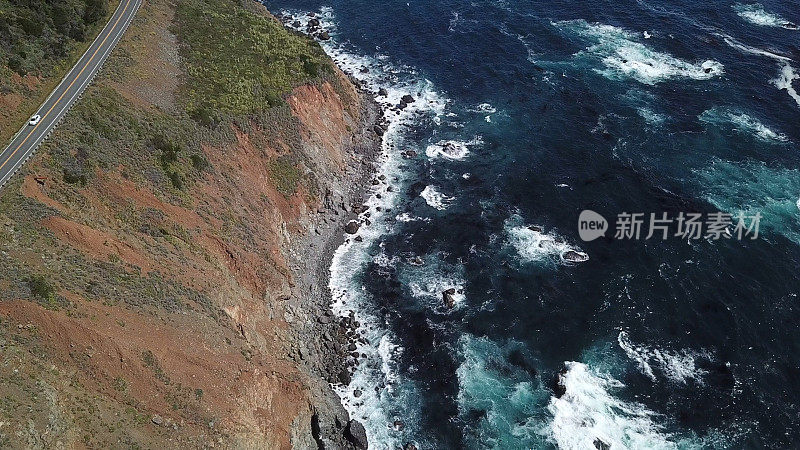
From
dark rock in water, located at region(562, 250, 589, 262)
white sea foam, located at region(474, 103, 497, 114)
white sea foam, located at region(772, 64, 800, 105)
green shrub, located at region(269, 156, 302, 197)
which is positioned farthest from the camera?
white sea foam, located at region(474, 103, 497, 114)

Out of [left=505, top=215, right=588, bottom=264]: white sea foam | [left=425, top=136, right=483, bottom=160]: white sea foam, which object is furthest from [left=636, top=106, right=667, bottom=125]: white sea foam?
[left=505, top=215, right=588, bottom=264]: white sea foam

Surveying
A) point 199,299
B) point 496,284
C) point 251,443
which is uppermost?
point 199,299

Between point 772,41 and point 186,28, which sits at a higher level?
point 186,28

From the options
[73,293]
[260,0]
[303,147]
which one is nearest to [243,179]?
[303,147]

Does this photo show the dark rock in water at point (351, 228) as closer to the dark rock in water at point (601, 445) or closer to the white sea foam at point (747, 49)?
the dark rock in water at point (601, 445)

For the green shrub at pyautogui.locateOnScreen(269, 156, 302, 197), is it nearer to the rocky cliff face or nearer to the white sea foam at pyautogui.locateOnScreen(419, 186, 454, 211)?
the rocky cliff face

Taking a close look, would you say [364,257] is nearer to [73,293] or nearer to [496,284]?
[496,284]
